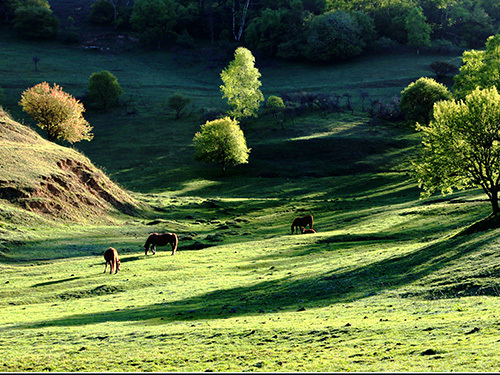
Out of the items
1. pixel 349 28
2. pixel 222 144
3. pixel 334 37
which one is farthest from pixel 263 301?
pixel 349 28

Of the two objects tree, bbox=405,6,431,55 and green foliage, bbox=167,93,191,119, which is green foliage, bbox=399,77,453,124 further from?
tree, bbox=405,6,431,55

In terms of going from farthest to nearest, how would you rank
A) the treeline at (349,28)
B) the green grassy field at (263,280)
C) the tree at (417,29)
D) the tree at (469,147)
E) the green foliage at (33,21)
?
1. the green foliage at (33,21)
2. the treeline at (349,28)
3. the tree at (417,29)
4. the tree at (469,147)
5. the green grassy field at (263,280)

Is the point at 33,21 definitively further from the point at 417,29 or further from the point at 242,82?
the point at 417,29

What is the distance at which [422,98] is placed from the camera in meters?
111

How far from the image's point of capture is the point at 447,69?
148125 millimetres

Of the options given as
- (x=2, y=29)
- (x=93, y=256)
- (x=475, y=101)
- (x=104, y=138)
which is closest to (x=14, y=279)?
(x=93, y=256)

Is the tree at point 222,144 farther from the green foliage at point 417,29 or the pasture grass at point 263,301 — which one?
the green foliage at point 417,29

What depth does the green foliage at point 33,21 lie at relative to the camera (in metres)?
192

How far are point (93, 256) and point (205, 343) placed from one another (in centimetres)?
2783

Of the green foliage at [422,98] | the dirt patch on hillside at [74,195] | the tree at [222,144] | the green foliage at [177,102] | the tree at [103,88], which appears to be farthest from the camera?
the tree at [103,88]

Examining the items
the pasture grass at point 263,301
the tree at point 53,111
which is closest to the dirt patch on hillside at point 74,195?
the pasture grass at point 263,301

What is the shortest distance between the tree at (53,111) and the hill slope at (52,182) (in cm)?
1029

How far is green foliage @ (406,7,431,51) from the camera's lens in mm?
177500

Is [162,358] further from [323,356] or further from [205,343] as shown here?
[323,356]
